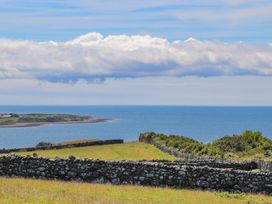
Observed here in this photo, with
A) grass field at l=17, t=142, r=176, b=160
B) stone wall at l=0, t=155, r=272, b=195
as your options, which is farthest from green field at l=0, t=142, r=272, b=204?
grass field at l=17, t=142, r=176, b=160

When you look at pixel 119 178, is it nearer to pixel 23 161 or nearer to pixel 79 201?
pixel 23 161

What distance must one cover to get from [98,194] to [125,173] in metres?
6.21

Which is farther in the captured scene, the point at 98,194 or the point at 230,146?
the point at 230,146

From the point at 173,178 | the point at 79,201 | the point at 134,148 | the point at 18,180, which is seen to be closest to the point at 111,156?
the point at 134,148

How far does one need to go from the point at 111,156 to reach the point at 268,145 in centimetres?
2148

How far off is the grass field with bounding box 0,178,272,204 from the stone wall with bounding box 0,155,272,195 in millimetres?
1554

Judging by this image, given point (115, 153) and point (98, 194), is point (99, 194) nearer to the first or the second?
point (98, 194)

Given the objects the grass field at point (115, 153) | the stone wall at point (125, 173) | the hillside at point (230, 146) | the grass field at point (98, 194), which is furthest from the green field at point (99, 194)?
the hillside at point (230, 146)

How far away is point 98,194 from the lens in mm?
26859

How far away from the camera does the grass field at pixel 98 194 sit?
74.3 feet

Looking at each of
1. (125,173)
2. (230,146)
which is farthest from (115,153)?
(125,173)

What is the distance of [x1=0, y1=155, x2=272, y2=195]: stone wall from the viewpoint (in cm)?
3269

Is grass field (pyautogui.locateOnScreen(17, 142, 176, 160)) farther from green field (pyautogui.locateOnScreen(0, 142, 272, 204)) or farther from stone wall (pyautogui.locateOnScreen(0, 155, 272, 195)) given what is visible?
green field (pyautogui.locateOnScreen(0, 142, 272, 204))

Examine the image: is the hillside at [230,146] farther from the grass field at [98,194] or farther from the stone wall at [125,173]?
the grass field at [98,194]
